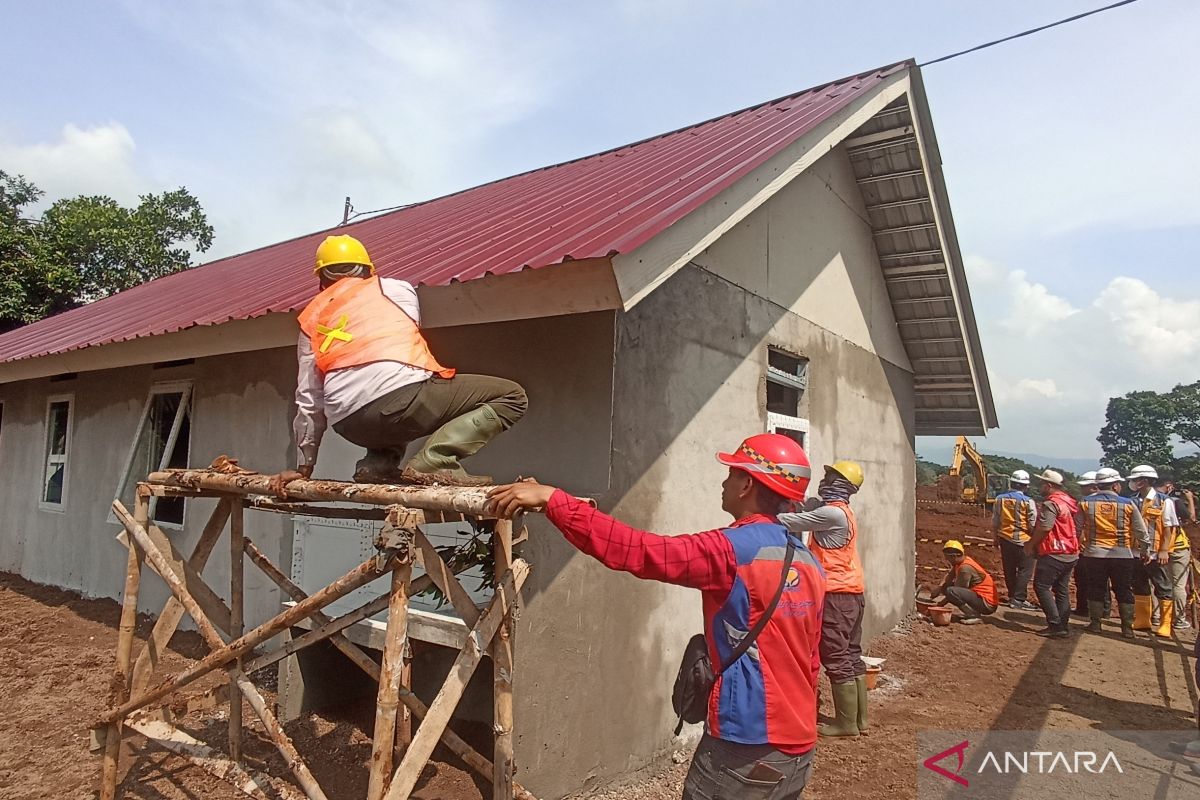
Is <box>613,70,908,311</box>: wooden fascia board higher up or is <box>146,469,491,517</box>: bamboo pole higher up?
<box>613,70,908,311</box>: wooden fascia board

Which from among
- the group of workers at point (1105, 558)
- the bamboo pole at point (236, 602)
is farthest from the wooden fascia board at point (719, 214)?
the group of workers at point (1105, 558)

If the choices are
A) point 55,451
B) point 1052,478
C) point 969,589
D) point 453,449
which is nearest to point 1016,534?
point 1052,478

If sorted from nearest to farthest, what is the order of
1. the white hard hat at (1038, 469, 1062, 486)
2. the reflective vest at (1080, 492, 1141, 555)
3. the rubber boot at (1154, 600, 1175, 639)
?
the reflective vest at (1080, 492, 1141, 555) < the rubber boot at (1154, 600, 1175, 639) < the white hard hat at (1038, 469, 1062, 486)

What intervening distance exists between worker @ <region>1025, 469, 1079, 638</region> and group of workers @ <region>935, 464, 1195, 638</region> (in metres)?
0.01

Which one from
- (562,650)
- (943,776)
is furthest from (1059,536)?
(562,650)

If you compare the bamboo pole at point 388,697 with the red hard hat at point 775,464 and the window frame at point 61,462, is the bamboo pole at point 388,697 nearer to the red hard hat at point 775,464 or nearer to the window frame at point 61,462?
the red hard hat at point 775,464

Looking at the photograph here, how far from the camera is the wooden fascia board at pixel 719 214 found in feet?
10.6

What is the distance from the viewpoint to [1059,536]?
348 inches

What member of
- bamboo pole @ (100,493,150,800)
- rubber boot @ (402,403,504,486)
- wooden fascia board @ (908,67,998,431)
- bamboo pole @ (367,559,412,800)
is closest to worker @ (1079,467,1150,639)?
wooden fascia board @ (908,67,998,431)

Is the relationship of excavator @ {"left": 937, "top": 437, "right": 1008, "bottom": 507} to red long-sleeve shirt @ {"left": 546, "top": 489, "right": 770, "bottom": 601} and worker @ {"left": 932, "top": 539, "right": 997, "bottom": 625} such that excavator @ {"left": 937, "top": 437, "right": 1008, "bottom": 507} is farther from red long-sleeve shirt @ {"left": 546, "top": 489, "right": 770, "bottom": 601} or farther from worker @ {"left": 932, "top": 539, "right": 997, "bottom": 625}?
red long-sleeve shirt @ {"left": 546, "top": 489, "right": 770, "bottom": 601}

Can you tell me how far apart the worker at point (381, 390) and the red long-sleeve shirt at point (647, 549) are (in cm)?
87

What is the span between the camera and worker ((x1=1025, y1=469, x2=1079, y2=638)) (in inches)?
348

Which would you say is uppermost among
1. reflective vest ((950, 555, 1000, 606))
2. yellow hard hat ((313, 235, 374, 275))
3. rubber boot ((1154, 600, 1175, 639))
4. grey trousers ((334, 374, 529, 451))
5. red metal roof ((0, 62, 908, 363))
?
red metal roof ((0, 62, 908, 363))

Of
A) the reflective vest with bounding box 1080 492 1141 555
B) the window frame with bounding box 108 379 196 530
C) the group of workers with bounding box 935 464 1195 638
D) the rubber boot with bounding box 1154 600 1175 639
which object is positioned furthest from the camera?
the rubber boot with bounding box 1154 600 1175 639
